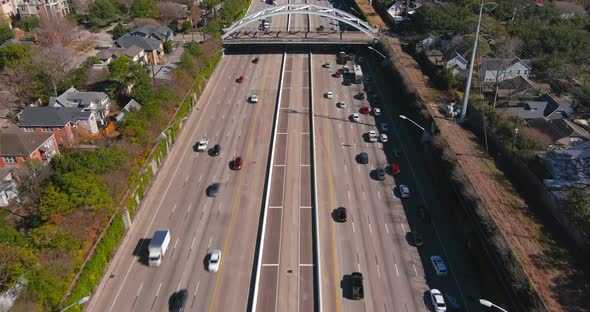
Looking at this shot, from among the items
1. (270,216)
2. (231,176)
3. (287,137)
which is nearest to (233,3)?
(287,137)

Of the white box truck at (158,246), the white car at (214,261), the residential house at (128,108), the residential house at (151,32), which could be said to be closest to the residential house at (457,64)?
the residential house at (128,108)

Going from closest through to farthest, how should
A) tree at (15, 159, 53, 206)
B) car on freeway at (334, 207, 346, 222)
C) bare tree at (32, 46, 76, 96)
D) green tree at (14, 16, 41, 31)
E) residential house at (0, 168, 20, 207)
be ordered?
car on freeway at (334, 207, 346, 222) → tree at (15, 159, 53, 206) → residential house at (0, 168, 20, 207) → bare tree at (32, 46, 76, 96) → green tree at (14, 16, 41, 31)

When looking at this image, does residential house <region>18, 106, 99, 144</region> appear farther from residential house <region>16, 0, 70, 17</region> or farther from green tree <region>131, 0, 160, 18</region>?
residential house <region>16, 0, 70, 17</region>

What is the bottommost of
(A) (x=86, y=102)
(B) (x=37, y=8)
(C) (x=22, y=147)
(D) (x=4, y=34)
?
(C) (x=22, y=147)

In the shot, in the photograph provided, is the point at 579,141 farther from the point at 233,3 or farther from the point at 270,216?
the point at 233,3

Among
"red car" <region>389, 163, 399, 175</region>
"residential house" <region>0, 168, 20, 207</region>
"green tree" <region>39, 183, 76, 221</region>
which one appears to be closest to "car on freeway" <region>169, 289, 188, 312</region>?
"green tree" <region>39, 183, 76, 221</region>

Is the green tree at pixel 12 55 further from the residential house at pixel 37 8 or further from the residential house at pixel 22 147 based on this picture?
the residential house at pixel 37 8

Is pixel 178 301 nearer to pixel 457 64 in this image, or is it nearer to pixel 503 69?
pixel 457 64

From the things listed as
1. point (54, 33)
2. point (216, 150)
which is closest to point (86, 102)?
point (216, 150)
